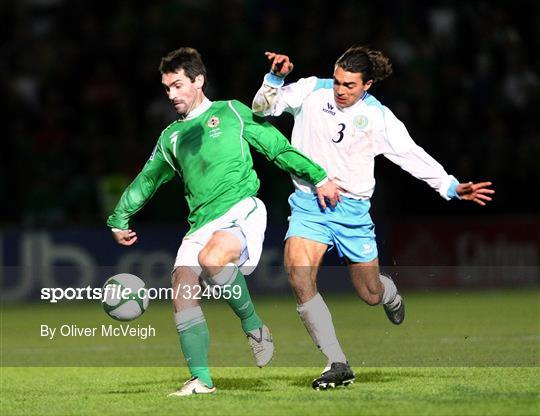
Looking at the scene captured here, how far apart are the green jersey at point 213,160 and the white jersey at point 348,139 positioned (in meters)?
0.39

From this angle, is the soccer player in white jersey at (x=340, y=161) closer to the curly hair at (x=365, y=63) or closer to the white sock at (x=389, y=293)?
the curly hair at (x=365, y=63)

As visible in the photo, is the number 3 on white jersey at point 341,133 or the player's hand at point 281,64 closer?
the player's hand at point 281,64

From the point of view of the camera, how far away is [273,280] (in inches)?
685

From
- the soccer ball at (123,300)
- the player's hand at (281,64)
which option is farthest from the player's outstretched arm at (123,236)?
the player's hand at (281,64)

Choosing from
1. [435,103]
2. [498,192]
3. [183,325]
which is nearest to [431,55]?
[435,103]

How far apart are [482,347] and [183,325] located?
3.62 meters

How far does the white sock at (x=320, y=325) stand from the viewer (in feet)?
30.2

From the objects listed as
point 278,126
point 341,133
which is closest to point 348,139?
point 341,133

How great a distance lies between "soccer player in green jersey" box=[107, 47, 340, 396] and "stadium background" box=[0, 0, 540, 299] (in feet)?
25.1

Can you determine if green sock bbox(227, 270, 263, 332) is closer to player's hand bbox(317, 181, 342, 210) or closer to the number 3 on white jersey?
player's hand bbox(317, 181, 342, 210)

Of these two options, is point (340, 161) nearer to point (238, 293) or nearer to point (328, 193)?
point (328, 193)

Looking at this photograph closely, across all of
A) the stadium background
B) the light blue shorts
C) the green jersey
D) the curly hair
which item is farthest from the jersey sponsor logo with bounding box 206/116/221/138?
the stadium background

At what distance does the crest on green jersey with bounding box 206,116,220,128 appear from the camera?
9.05 m

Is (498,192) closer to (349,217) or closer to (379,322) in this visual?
(379,322)
